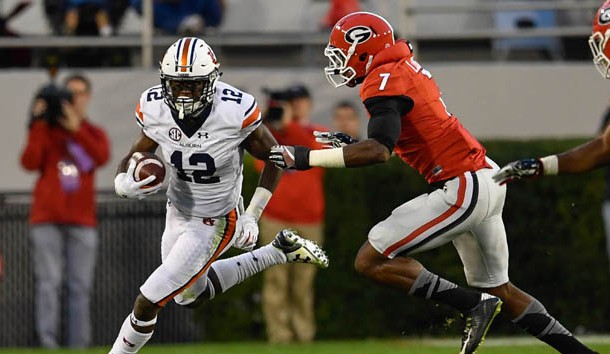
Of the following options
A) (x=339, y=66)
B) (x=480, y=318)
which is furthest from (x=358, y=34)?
(x=480, y=318)

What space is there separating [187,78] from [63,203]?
149 inches

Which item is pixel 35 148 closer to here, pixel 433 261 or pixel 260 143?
pixel 433 261

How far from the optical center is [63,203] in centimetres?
1082

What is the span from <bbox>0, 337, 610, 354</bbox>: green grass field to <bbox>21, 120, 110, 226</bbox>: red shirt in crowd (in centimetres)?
114

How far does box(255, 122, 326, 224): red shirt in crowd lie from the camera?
35.2ft

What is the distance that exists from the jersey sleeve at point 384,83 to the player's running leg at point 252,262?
3.76 feet

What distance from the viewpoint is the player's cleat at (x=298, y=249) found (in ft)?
26.3

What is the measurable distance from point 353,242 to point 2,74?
3553mm

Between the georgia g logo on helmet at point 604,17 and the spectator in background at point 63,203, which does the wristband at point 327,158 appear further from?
the spectator in background at point 63,203

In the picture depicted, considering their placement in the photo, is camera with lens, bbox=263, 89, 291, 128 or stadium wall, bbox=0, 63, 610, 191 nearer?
camera with lens, bbox=263, 89, 291, 128

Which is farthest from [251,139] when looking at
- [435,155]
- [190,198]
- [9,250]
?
[9,250]

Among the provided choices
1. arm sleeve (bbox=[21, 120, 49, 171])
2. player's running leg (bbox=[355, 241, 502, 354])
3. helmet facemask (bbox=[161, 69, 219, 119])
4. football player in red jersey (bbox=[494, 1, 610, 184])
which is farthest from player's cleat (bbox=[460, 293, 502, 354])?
arm sleeve (bbox=[21, 120, 49, 171])

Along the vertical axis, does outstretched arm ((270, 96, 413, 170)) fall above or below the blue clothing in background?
above

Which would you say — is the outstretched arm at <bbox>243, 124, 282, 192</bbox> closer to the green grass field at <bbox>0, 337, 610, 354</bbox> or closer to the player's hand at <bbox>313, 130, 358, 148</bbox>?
the player's hand at <bbox>313, 130, 358, 148</bbox>
